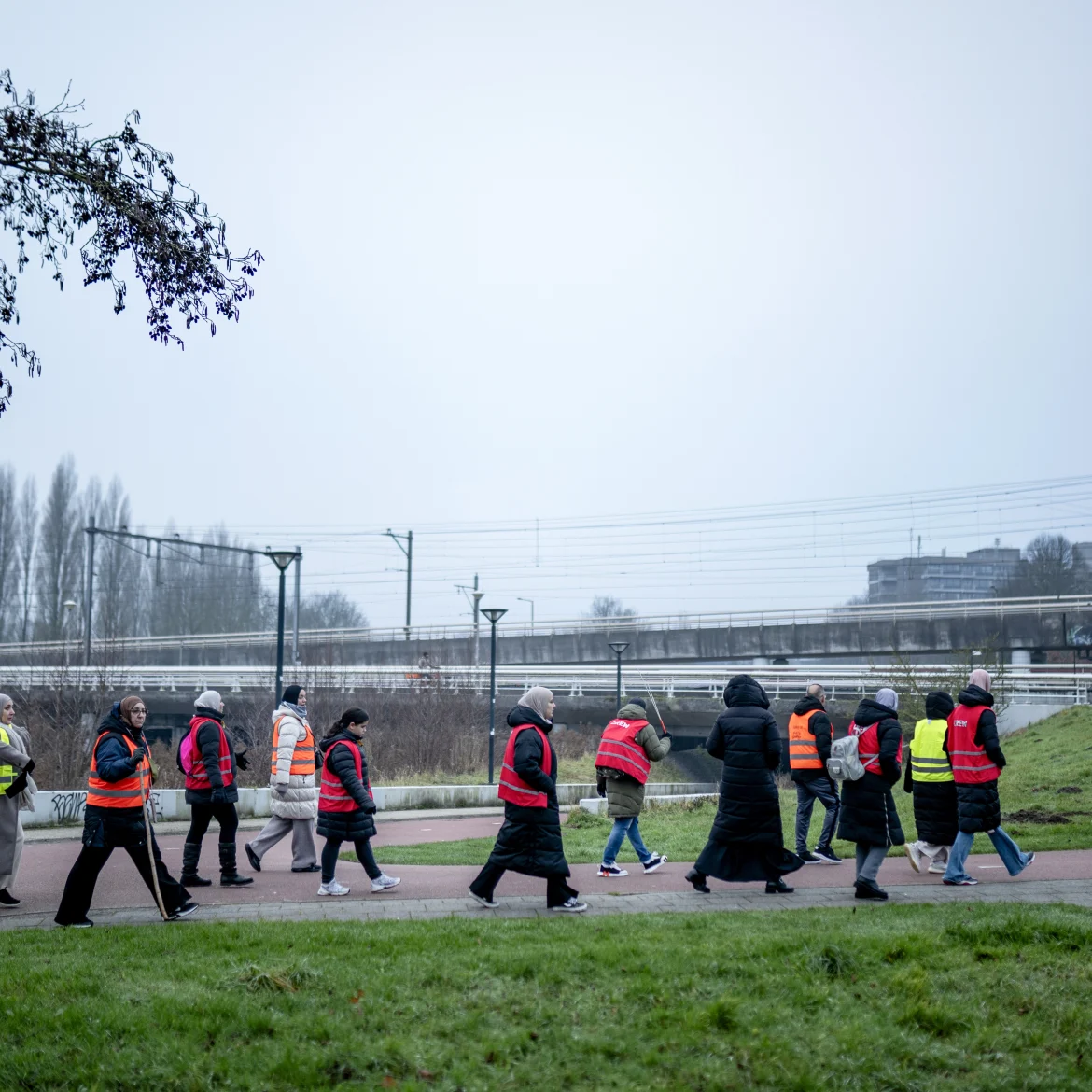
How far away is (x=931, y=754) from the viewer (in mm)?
10898

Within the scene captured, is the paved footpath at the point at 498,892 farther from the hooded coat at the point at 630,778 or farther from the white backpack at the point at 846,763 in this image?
the white backpack at the point at 846,763

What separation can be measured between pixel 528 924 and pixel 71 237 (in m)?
5.28

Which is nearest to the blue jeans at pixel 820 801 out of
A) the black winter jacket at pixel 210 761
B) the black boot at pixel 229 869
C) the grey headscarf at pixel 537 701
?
the grey headscarf at pixel 537 701

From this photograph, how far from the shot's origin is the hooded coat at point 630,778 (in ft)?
35.8

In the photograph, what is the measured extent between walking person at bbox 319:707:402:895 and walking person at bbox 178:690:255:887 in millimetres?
1284

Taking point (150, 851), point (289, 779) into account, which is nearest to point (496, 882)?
point (150, 851)

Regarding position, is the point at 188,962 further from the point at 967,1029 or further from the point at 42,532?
the point at 42,532

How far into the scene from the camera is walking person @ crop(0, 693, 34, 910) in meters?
10.1

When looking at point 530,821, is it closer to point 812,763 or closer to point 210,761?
point 210,761

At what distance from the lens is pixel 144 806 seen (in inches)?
349

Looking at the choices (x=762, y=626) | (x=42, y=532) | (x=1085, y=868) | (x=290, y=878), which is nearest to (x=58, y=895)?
(x=290, y=878)

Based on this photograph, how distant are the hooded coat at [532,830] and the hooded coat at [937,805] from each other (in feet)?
12.2

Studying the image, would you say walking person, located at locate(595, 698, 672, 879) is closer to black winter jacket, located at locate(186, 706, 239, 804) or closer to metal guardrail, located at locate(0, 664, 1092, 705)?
black winter jacket, located at locate(186, 706, 239, 804)

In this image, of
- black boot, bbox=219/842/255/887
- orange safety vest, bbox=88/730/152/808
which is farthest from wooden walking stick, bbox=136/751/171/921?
black boot, bbox=219/842/255/887
